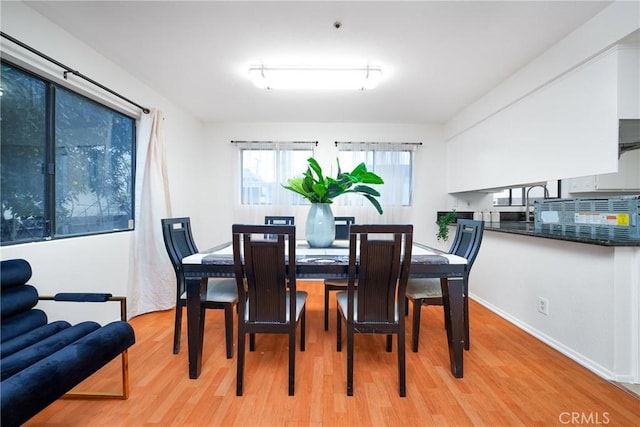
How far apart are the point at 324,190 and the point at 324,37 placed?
1.15 m

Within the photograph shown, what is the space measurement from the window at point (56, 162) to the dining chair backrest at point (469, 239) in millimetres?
3064

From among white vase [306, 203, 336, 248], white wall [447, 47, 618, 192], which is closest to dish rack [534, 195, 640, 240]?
white wall [447, 47, 618, 192]

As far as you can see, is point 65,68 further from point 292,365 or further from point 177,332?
point 292,365

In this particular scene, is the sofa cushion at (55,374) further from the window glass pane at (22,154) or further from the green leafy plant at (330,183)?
the green leafy plant at (330,183)

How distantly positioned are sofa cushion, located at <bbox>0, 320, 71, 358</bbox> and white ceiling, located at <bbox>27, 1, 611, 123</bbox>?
6.53ft

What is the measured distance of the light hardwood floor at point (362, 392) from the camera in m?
1.37

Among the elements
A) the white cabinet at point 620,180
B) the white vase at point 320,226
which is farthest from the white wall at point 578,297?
the white vase at point 320,226

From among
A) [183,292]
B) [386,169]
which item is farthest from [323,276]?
[386,169]

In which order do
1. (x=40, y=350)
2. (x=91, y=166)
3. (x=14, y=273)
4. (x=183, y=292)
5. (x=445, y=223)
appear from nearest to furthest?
(x=40, y=350) → (x=14, y=273) → (x=183, y=292) → (x=91, y=166) → (x=445, y=223)

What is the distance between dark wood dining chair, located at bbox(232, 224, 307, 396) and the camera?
4.76 ft

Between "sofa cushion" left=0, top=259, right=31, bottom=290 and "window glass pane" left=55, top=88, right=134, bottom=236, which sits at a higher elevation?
"window glass pane" left=55, top=88, right=134, bottom=236

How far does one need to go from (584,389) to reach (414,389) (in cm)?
102

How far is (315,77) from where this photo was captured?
2.46 metres

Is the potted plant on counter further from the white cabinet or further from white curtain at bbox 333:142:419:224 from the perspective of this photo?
white curtain at bbox 333:142:419:224
